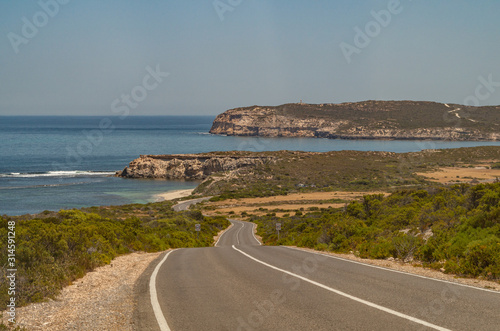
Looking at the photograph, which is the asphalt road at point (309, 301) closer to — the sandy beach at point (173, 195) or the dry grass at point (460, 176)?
the sandy beach at point (173, 195)

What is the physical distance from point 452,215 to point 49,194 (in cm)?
7841

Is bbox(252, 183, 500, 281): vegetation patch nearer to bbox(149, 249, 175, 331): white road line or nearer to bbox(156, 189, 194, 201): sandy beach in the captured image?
bbox(149, 249, 175, 331): white road line

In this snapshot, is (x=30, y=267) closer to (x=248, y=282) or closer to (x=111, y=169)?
(x=248, y=282)

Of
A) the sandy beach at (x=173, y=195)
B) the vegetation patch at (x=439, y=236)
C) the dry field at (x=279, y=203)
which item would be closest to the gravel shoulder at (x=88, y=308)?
the vegetation patch at (x=439, y=236)

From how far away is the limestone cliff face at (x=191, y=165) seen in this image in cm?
11431

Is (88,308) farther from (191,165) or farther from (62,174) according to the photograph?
(62,174)

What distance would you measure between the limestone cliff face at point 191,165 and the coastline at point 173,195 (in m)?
24.0

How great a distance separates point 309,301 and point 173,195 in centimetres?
7794

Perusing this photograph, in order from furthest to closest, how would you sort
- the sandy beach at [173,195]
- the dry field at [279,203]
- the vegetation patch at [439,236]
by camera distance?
the sandy beach at [173,195] → the dry field at [279,203] → the vegetation patch at [439,236]

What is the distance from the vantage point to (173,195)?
272ft

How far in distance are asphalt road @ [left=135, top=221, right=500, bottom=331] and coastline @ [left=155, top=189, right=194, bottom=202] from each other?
2724 inches

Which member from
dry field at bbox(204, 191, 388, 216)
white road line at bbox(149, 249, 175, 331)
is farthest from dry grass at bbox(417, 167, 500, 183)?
white road line at bbox(149, 249, 175, 331)

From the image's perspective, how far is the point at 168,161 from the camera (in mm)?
117250

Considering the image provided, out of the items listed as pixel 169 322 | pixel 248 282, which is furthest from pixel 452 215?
pixel 169 322
